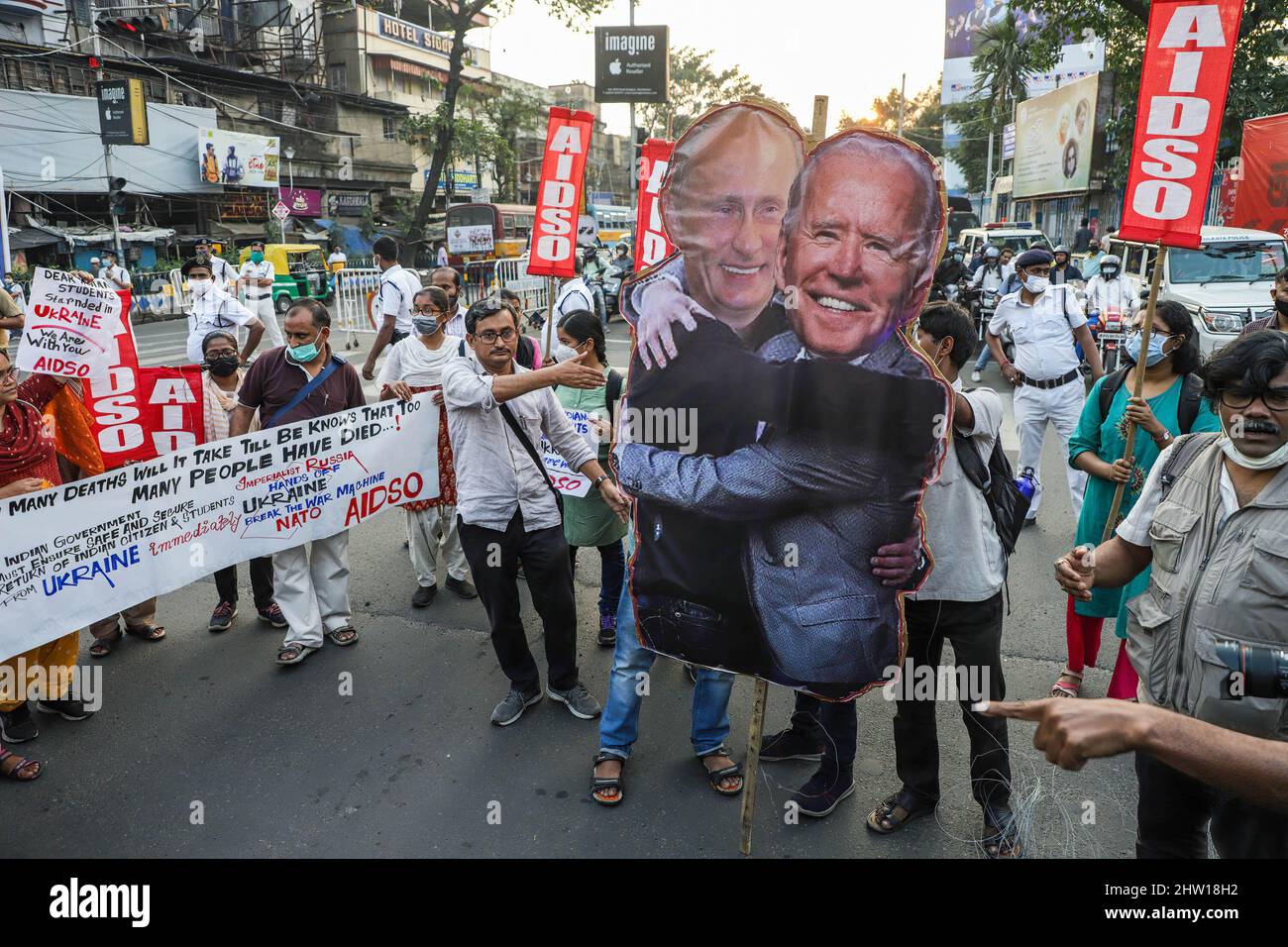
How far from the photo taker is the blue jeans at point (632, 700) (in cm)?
346

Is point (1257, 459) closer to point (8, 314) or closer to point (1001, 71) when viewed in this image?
point (8, 314)

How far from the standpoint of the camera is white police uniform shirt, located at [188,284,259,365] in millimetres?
8273

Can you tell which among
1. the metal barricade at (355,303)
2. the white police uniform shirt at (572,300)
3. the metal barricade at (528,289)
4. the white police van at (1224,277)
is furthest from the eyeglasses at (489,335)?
the metal barricade at (355,303)

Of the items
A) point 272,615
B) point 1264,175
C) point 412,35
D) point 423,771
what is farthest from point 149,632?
point 412,35

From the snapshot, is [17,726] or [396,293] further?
[396,293]

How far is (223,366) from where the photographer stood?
16.2 ft

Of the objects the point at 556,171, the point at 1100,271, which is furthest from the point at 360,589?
the point at 1100,271

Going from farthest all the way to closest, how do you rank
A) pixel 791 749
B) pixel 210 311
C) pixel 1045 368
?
pixel 210 311 < pixel 1045 368 < pixel 791 749

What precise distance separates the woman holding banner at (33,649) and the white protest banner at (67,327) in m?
0.23

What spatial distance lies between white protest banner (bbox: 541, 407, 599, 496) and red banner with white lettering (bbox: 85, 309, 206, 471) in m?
1.97

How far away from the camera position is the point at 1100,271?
11.8 metres

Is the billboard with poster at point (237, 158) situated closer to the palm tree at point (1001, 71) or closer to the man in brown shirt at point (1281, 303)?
the man in brown shirt at point (1281, 303)

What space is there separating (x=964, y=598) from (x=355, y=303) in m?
19.3

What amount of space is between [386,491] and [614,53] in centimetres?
2421
